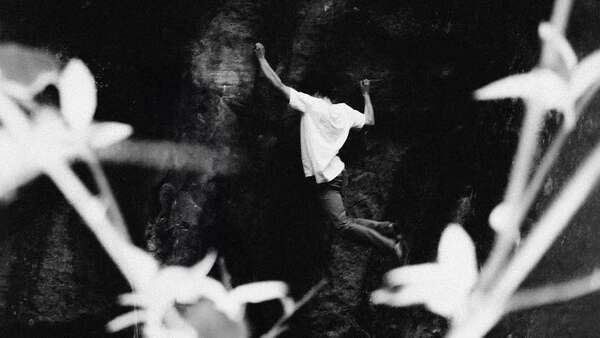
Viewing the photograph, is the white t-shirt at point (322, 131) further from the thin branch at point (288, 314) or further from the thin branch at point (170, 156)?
the thin branch at point (288, 314)

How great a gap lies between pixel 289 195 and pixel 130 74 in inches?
43.5

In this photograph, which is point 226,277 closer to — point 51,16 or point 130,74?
point 130,74

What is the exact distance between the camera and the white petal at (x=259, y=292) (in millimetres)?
3012

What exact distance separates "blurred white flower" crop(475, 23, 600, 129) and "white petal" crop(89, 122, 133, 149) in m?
1.91

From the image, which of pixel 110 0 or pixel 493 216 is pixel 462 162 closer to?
pixel 493 216

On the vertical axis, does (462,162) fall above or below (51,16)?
below

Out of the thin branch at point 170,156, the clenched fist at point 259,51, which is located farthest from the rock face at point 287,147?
the clenched fist at point 259,51

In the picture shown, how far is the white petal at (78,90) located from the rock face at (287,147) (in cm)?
6

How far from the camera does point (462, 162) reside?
117 inches

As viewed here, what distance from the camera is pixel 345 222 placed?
2832 mm

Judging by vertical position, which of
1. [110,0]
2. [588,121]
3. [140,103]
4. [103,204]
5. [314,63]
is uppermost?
[110,0]

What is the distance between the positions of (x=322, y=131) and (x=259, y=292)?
976mm

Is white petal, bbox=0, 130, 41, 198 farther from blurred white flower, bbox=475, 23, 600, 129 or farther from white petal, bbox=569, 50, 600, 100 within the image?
white petal, bbox=569, 50, 600, 100

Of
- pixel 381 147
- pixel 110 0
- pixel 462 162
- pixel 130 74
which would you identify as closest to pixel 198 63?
pixel 130 74
